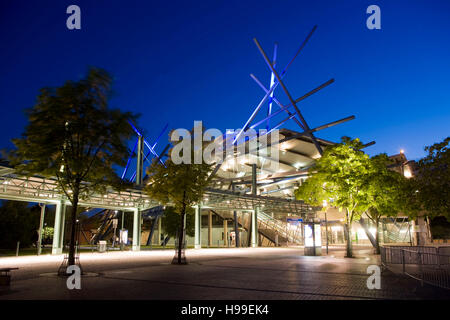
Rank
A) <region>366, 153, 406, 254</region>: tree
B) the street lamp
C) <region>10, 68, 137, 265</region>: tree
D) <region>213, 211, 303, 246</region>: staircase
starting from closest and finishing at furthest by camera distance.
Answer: <region>10, 68, 137, 265</region>: tree < <region>366, 153, 406, 254</region>: tree < the street lamp < <region>213, 211, 303, 246</region>: staircase

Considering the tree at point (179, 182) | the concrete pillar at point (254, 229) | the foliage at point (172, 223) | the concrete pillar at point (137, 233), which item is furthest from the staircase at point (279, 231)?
the tree at point (179, 182)

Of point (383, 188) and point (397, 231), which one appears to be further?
point (397, 231)

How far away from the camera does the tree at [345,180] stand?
76.0 feet

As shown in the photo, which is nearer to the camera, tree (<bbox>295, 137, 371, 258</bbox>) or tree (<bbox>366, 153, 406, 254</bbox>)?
tree (<bbox>295, 137, 371, 258</bbox>)

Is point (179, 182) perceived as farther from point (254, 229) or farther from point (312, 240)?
point (254, 229)

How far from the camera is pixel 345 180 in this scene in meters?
23.3

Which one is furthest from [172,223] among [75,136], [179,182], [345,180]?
[75,136]

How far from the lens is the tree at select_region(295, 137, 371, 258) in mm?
23156

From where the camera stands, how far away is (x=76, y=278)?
38.5 feet

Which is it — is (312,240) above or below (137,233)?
below

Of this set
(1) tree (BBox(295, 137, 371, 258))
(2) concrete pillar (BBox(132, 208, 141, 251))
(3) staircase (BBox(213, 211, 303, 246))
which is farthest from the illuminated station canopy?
(1) tree (BBox(295, 137, 371, 258))

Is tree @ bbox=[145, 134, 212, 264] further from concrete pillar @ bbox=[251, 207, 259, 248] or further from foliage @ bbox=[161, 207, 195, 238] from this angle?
foliage @ bbox=[161, 207, 195, 238]

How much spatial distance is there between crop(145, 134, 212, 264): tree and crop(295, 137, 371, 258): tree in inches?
348

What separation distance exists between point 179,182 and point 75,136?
257 inches
